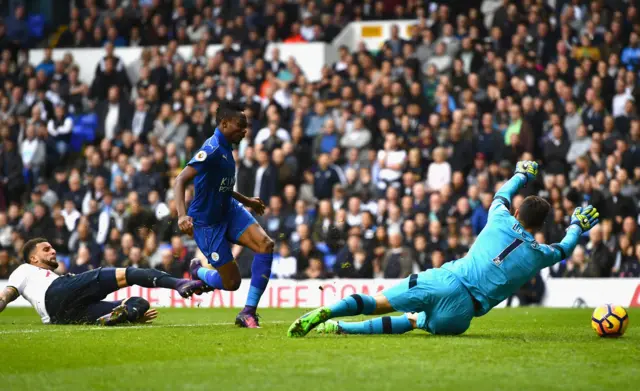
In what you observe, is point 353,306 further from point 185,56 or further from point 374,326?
point 185,56

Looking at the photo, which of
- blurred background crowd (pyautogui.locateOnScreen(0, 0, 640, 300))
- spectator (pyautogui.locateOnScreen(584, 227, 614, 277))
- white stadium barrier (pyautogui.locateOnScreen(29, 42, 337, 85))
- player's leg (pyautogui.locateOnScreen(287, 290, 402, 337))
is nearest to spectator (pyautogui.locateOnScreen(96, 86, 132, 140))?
blurred background crowd (pyautogui.locateOnScreen(0, 0, 640, 300))

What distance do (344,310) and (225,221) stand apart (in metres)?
2.65

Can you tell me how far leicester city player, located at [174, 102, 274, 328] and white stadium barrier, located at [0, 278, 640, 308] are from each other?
20.2 feet

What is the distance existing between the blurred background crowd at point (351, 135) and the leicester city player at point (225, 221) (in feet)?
25.0

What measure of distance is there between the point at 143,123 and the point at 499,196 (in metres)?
15.6

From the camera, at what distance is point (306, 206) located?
826 inches

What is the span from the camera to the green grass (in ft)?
23.5

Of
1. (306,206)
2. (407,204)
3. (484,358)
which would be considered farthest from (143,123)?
(484,358)

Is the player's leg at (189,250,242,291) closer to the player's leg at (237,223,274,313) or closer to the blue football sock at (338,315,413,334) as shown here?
the player's leg at (237,223,274,313)

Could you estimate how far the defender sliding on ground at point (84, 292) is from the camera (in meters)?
12.4

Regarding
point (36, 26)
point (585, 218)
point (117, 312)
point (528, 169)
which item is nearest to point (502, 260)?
point (585, 218)

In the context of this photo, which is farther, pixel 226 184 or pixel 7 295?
pixel 7 295

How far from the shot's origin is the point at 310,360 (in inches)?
324

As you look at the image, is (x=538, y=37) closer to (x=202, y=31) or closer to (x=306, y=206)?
(x=306, y=206)
